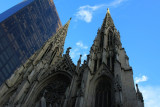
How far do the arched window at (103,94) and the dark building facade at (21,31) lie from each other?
17.1m

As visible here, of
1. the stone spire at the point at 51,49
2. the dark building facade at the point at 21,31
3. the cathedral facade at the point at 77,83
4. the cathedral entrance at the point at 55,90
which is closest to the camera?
the cathedral facade at the point at 77,83

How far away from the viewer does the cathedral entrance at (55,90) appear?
16578 millimetres

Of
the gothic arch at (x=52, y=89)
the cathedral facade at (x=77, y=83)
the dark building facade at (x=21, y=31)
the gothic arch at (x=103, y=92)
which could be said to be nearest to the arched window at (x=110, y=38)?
the cathedral facade at (x=77, y=83)

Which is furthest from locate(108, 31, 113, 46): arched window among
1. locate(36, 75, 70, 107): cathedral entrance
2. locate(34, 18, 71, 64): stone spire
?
locate(34, 18, 71, 64): stone spire

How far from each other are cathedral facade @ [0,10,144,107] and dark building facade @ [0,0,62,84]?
20.7ft

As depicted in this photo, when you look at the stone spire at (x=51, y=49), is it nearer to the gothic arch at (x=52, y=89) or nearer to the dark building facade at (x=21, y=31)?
the gothic arch at (x=52, y=89)

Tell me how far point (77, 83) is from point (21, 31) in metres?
22.9

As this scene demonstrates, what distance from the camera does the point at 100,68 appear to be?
54.6 ft

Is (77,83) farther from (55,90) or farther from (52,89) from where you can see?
(52,89)

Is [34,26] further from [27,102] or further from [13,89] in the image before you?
[27,102]

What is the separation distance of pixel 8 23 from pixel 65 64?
52.5 feet

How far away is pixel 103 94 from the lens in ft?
46.4

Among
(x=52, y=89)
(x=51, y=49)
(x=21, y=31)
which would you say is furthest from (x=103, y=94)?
(x=21, y=31)

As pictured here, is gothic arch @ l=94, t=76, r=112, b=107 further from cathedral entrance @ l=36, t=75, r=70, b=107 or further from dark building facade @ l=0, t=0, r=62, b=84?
dark building facade @ l=0, t=0, r=62, b=84
